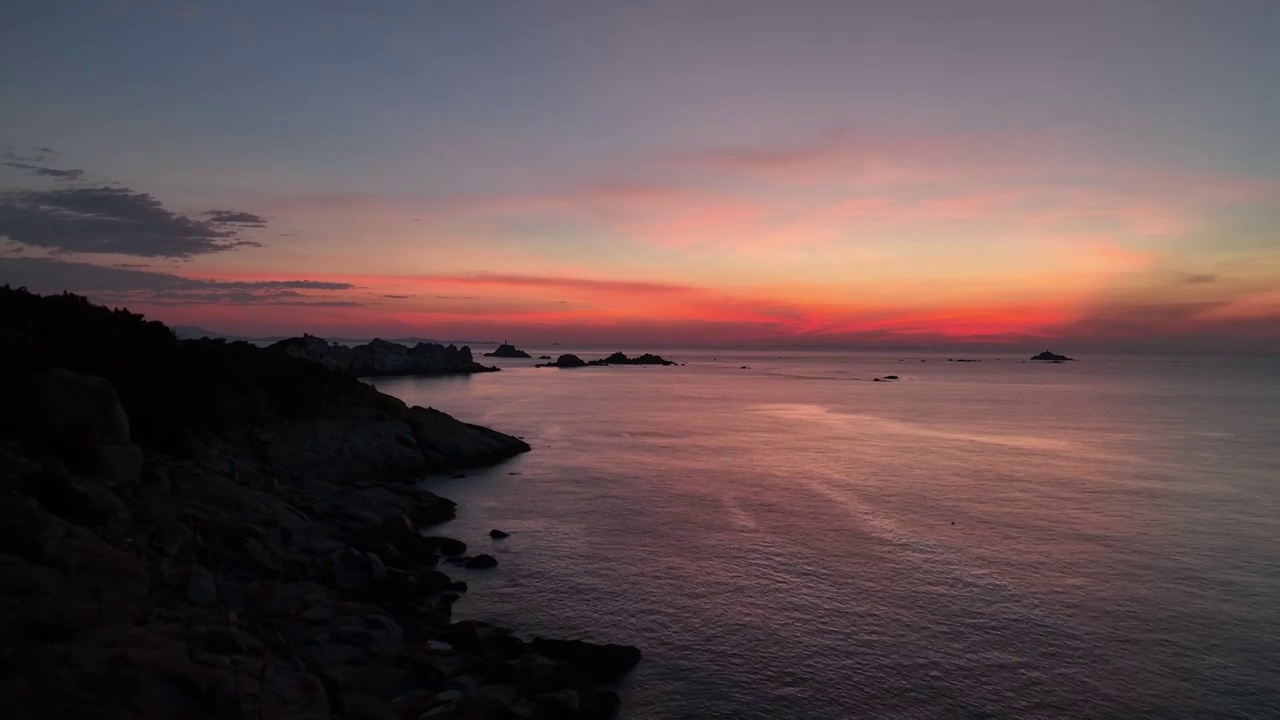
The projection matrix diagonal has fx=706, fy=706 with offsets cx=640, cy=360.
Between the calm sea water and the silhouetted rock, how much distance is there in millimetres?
922

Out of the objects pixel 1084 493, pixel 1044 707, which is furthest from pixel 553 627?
pixel 1084 493

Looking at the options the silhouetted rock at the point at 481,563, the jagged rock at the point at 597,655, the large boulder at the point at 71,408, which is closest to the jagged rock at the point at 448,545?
the silhouetted rock at the point at 481,563

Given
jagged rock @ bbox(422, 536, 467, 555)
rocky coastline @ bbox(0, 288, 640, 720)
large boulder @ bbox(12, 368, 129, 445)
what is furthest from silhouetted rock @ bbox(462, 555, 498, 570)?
large boulder @ bbox(12, 368, 129, 445)

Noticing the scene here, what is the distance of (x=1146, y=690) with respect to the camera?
67.0 ft

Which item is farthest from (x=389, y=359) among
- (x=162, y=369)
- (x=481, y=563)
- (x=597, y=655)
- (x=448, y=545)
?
(x=597, y=655)

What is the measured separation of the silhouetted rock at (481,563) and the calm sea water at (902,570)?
92 cm

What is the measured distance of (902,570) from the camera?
100 feet

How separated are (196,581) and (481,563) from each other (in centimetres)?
1229

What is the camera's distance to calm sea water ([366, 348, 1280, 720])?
68.1ft

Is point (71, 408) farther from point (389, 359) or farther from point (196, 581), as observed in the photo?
point (389, 359)

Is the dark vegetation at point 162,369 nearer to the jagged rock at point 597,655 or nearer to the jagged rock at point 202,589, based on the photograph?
the jagged rock at point 202,589

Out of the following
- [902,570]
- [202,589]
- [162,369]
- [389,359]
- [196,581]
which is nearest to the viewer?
[202,589]

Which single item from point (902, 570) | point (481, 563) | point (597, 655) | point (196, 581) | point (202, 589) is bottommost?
point (481, 563)

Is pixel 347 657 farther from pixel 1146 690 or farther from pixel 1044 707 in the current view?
pixel 1146 690
